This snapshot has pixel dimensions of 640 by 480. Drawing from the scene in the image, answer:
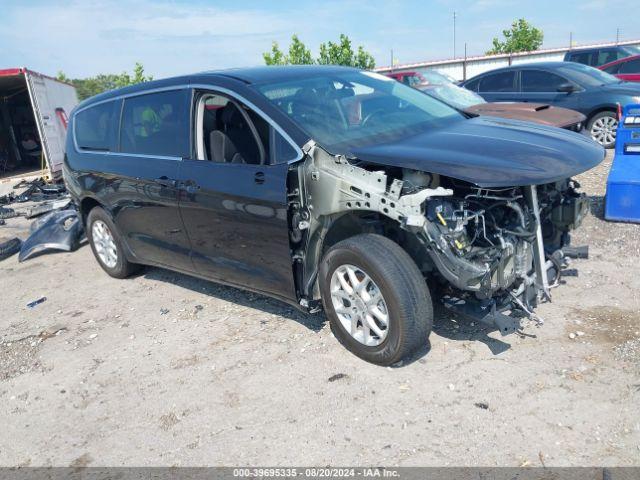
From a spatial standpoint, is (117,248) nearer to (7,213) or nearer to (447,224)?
(447,224)

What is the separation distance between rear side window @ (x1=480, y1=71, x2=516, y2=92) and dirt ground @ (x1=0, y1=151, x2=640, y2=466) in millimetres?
6552

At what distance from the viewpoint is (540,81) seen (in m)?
10.6

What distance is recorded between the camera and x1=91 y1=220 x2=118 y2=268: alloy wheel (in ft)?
19.5

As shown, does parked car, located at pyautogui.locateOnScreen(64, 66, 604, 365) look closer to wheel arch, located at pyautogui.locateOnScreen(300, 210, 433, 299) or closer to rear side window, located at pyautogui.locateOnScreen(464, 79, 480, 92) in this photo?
wheel arch, located at pyautogui.locateOnScreen(300, 210, 433, 299)

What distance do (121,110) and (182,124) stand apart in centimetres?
115

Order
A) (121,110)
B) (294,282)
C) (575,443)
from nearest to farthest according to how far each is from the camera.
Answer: (575,443) < (294,282) < (121,110)

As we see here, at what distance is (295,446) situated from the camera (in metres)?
3.10

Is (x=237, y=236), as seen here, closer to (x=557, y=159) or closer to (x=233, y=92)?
(x=233, y=92)

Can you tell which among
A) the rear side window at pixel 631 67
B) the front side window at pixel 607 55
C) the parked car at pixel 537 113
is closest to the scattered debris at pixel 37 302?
the parked car at pixel 537 113

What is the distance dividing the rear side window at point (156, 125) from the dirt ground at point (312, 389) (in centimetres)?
141

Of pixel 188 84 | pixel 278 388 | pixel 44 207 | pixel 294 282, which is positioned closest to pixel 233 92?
pixel 188 84

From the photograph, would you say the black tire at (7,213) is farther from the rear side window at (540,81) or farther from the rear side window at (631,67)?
the rear side window at (631,67)

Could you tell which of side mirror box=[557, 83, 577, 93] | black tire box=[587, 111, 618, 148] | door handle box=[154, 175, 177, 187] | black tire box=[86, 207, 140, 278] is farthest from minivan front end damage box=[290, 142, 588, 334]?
side mirror box=[557, 83, 577, 93]

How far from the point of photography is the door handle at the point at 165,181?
15.1 feet
